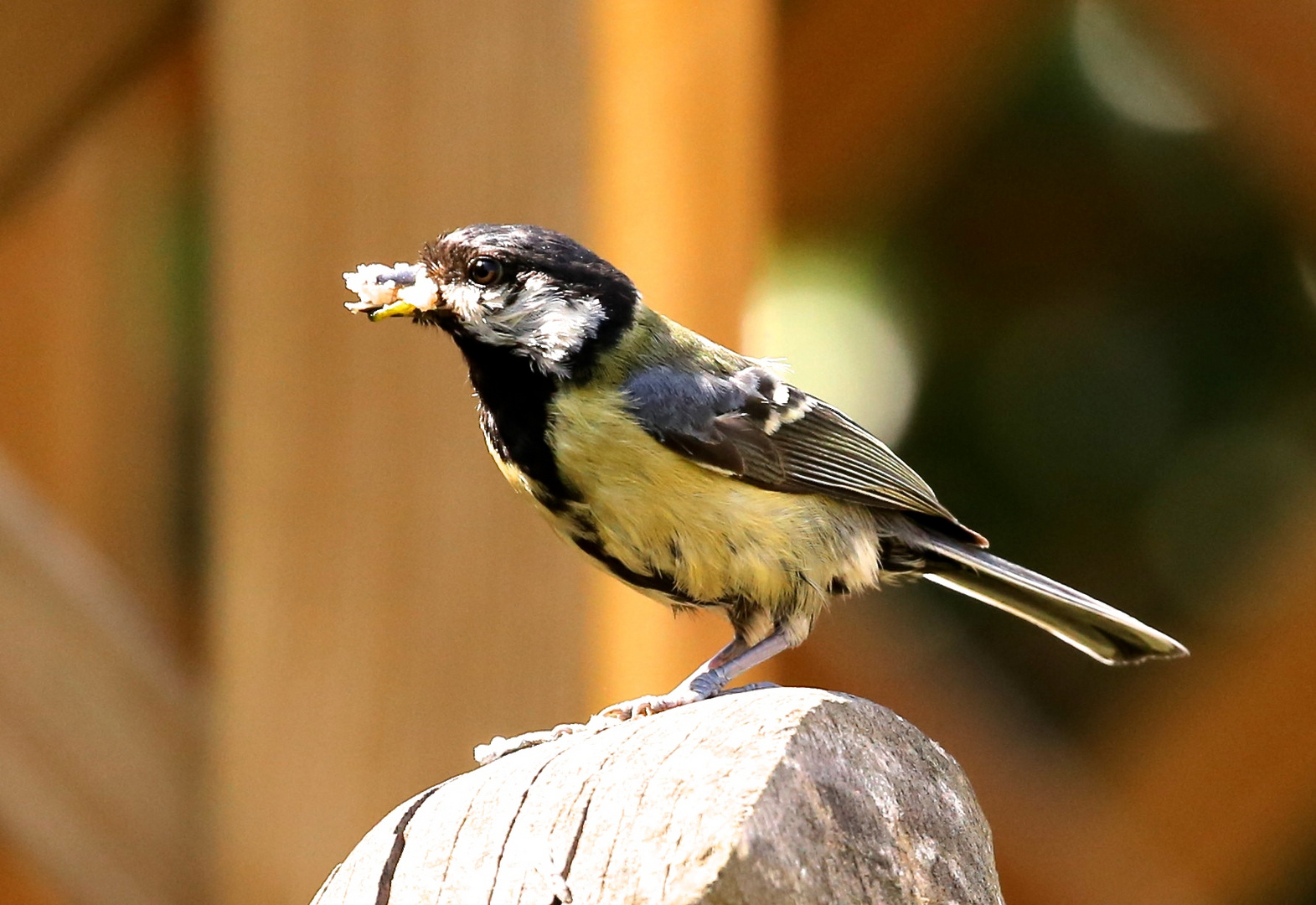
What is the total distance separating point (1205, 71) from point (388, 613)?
1.88 m

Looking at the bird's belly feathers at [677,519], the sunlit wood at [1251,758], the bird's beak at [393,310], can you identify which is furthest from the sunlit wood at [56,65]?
the sunlit wood at [1251,758]

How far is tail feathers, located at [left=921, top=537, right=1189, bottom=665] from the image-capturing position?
242 centimetres

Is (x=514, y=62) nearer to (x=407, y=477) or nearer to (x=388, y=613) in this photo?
(x=407, y=477)

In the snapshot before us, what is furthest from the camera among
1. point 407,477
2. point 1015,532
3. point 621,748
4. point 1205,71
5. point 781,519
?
point 1015,532

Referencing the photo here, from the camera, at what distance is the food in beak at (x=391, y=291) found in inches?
85.9

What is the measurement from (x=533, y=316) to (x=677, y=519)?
0.38 meters

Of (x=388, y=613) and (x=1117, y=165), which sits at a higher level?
(x=1117, y=165)

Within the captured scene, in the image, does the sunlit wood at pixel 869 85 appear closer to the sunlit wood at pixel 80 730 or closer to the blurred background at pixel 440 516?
the blurred background at pixel 440 516

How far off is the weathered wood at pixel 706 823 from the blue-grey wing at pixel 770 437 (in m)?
1.04

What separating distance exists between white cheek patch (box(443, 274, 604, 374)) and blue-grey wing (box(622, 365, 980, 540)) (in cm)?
11

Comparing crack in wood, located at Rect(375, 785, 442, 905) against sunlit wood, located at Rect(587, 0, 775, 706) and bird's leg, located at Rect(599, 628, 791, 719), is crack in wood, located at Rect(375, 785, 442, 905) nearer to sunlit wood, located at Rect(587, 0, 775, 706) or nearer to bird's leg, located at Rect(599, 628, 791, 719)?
bird's leg, located at Rect(599, 628, 791, 719)

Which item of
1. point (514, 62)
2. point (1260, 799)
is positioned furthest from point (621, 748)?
point (1260, 799)

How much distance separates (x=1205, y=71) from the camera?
297 cm

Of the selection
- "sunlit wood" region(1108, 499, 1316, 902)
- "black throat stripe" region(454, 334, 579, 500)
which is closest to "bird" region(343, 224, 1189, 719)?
"black throat stripe" region(454, 334, 579, 500)
